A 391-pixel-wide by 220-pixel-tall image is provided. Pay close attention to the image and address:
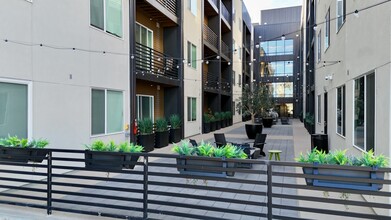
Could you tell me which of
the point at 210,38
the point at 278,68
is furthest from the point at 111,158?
the point at 278,68

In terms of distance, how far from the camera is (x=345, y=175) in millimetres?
3281

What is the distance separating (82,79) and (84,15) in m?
1.95

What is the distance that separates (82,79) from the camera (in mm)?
→ 8578

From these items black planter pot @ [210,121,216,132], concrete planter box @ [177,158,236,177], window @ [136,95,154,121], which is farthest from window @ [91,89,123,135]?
black planter pot @ [210,121,216,132]

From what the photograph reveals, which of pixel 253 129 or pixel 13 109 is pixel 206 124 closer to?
pixel 253 129

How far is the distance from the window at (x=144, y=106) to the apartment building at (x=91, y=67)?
51 mm

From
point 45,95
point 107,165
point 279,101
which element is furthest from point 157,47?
point 279,101

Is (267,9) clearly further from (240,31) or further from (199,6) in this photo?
(199,6)

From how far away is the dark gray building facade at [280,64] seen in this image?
43.5 metres

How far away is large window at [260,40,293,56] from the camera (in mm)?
44250

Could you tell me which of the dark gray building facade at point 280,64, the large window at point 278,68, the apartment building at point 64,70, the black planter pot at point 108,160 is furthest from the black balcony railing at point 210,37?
the large window at point 278,68

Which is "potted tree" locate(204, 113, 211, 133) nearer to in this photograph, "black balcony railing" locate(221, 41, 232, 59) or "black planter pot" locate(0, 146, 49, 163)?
"black balcony railing" locate(221, 41, 232, 59)

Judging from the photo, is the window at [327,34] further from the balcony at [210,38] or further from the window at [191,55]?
the balcony at [210,38]

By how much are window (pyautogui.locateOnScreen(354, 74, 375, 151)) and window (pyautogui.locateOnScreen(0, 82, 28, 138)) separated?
24.7 ft
